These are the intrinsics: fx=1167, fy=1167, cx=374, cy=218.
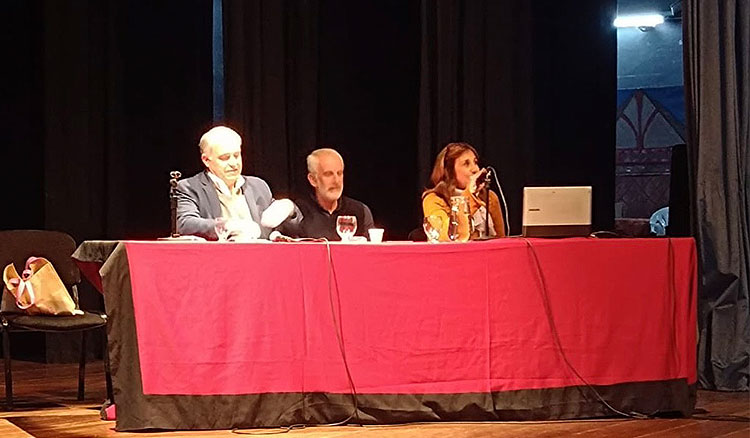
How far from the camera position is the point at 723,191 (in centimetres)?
531

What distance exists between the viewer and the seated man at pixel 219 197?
450 cm

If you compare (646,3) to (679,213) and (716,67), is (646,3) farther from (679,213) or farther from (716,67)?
(716,67)

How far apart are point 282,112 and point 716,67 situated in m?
2.37

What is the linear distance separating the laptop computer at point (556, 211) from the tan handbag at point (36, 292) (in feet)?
6.41

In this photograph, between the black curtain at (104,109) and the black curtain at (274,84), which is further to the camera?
the black curtain at (104,109)

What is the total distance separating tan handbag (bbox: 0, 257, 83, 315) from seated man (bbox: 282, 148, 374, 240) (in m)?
0.97

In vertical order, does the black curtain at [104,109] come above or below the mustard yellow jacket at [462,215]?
above

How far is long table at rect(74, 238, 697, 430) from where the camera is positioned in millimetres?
3979

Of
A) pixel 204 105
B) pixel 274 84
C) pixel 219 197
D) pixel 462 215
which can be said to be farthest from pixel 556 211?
pixel 204 105

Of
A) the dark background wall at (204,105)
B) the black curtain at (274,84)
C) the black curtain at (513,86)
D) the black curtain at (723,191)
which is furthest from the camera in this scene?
the dark background wall at (204,105)

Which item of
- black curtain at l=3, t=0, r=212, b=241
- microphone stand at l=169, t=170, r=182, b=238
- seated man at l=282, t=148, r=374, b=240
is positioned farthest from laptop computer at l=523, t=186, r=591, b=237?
black curtain at l=3, t=0, r=212, b=241

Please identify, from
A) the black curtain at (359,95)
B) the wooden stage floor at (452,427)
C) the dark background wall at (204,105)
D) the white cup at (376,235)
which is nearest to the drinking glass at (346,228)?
the white cup at (376,235)

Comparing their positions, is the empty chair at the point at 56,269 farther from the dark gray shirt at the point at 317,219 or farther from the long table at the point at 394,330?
the dark gray shirt at the point at 317,219

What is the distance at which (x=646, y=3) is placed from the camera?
9.02 m
